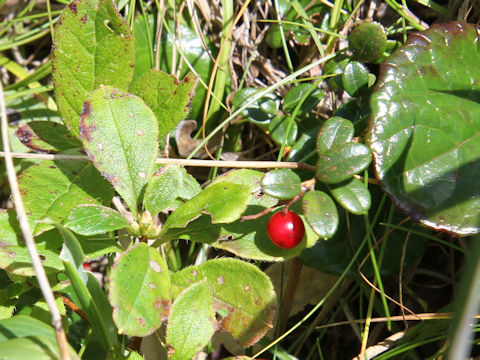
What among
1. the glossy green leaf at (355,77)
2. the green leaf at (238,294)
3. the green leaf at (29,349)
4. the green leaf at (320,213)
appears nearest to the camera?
the green leaf at (29,349)

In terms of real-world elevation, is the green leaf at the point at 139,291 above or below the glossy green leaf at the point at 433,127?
below

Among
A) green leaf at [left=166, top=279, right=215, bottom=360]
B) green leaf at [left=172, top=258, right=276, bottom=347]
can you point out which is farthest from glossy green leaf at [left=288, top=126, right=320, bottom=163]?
green leaf at [left=166, top=279, right=215, bottom=360]

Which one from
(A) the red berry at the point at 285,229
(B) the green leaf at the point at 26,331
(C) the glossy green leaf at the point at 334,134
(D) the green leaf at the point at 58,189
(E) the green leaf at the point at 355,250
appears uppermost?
(C) the glossy green leaf at the point at 334,134

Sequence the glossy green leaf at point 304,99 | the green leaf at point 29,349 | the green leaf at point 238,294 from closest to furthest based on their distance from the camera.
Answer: the green leaf at point 29,349 → the green leaf at point 238,294 → the glossy green leaf at point 304,99

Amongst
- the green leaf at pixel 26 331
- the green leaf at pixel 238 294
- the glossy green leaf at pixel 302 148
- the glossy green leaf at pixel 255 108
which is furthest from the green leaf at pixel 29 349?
the glossy green leaf at pixel 255 108

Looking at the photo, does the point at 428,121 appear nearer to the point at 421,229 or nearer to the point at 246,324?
the point at 421,229

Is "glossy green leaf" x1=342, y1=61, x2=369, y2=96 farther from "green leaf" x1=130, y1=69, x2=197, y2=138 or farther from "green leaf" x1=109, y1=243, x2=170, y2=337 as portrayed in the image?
"green leaf" x1=109, y1=243, x2=170, y2=337

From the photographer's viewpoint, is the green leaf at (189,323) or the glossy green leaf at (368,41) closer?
the green leaf at (189,323)

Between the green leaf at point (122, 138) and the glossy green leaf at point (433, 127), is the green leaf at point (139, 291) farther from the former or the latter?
the glossy green leaf at point (433, 127)
